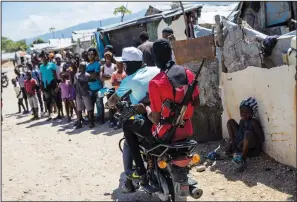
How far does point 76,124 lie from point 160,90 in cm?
604

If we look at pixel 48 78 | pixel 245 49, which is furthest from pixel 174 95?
pixel 48 78

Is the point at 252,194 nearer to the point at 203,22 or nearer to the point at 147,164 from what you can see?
the point at 147,164

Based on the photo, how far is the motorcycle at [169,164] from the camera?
322cm

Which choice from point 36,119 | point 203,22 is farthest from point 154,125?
point 203,22

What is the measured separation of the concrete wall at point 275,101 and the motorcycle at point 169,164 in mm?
1471

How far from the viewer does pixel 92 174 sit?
207 inches

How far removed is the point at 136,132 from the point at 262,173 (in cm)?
174

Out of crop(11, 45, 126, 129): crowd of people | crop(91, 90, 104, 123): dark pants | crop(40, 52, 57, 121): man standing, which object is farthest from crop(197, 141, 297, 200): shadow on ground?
crop(40, 52, 57, 121): man standing

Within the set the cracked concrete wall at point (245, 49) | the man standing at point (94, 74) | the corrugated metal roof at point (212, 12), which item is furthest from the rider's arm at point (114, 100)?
the corrugated metal roof at point (212, 12)

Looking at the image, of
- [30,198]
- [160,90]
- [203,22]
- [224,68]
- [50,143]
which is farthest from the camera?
[203,22]

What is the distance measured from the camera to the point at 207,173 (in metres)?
4.69

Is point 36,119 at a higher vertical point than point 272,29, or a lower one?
lower

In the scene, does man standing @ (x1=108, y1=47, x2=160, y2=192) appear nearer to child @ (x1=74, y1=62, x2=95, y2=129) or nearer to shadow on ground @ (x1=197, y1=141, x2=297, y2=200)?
shadow on ground @ (x1=197, y1=141, x2=297, y2=200)

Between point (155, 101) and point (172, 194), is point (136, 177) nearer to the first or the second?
point (172, 194)
